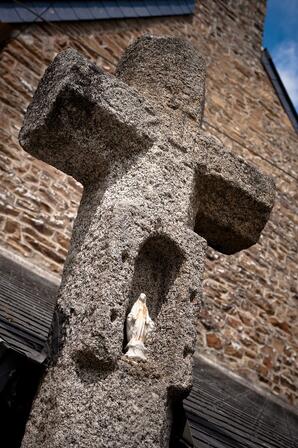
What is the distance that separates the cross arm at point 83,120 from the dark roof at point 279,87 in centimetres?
879

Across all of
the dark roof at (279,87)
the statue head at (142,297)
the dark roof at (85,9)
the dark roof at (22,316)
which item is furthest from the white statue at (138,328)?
the dark roof at (279,87)

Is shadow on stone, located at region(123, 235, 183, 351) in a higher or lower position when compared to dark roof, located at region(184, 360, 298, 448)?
higher

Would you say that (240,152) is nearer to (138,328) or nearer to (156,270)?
(156,270)

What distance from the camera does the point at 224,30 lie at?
33.0 ft

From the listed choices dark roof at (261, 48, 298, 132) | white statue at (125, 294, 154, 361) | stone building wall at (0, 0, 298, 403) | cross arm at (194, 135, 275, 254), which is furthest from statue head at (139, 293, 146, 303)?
dark roof at (261, 48, 298, 132)

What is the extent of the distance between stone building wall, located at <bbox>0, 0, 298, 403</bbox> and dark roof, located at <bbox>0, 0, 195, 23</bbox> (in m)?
0.15

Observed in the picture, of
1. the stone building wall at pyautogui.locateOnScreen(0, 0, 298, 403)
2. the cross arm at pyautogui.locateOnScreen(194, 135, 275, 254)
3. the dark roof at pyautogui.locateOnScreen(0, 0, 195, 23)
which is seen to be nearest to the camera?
the cross arm at pyautogui.locateOnScreen(194, 135, 275, 254)

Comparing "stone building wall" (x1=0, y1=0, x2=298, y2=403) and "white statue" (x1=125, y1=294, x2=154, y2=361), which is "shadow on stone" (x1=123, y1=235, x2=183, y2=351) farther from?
"stone building wall" (x1=0, y1=0, x2=298, y2=403)

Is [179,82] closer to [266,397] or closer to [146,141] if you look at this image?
[146,141]

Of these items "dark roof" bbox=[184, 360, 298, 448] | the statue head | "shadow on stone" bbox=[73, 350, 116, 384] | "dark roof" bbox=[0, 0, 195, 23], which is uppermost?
"dark roof" bbox=[0, 0, 195, 23]

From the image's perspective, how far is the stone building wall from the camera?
531 centimetres

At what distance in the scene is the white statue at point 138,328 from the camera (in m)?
1.49

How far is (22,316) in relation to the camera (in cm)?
234

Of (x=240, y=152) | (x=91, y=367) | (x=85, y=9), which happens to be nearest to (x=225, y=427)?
(x=91, y=367)
